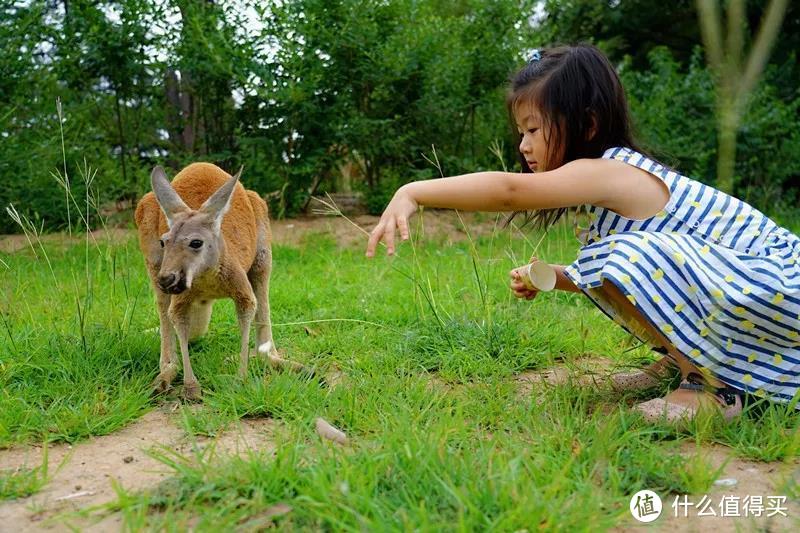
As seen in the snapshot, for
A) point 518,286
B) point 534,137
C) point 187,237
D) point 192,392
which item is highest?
A: point 534,137

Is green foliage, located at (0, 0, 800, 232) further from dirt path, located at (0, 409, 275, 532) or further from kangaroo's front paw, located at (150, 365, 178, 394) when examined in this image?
dirt path, located at (0, 409, 275, 532)

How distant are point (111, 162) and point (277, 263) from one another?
2014 millimetres

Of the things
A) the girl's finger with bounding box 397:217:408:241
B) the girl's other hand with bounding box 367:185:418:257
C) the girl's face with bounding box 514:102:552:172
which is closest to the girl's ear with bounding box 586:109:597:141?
the girl's face with bounding box 514:102:552:172

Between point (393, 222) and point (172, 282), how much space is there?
3.12 ft

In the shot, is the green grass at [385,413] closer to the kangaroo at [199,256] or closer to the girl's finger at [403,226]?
the kangaroo at [199,256]

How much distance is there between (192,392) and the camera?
108 inches

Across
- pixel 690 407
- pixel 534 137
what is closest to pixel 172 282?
pixel 534 137

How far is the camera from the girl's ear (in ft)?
8.40

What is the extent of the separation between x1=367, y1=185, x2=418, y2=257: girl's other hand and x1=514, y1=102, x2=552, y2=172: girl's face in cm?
62

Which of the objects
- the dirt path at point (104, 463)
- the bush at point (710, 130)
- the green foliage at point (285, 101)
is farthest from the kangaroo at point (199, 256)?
the bush at point (710, 130)

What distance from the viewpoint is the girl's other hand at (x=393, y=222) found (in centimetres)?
200

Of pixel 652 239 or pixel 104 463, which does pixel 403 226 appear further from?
pixel 104 463

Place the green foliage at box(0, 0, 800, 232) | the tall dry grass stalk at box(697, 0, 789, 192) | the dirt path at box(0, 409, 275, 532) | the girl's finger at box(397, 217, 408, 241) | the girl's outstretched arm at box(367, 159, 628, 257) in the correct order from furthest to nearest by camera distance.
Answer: the green foliage at box(0, 0, 800, 232)
the girl's outstretched arm at box(367, 159, 628, 257)
the girl's finger at box(397, 217, 408, 241)
the dirt path at box(0, 409, 275, 532)
the tall dry grass stalk at box(697, 0, 789, 192)

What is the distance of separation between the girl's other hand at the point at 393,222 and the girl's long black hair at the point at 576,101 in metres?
0.56
